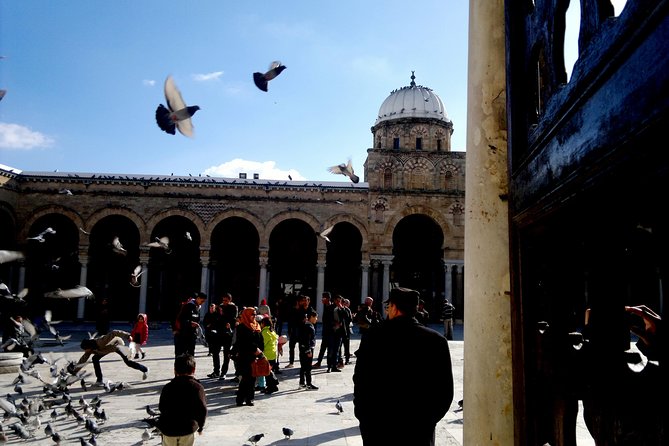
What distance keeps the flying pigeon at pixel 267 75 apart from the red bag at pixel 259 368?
13.2 ft

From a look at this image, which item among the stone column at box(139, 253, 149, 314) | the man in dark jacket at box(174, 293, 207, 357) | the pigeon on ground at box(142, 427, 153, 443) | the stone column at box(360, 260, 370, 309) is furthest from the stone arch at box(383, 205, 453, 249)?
the pigeon on ground at box(142, 427, 153, 443)

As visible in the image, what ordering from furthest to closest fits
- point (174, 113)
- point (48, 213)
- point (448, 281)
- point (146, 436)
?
point (448, 281)
point (48, 213)
point (174, 113)
point (146, 436)

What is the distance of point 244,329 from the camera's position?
6.82 m

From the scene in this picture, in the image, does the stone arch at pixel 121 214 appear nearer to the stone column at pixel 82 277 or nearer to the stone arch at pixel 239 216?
the stone column at pixel 82 277

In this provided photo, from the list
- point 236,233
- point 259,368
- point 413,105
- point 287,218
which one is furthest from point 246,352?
point 413,105

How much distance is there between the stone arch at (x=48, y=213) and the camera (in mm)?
19562

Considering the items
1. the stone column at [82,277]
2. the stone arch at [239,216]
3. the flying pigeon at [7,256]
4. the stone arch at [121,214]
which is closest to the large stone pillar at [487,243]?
the flying pigeon at [7,256]

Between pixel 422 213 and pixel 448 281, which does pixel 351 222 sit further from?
pixel 448 281

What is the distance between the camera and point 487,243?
76.8 inches

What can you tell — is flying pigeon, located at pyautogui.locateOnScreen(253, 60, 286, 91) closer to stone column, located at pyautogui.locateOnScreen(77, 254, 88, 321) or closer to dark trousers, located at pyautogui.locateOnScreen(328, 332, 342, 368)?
dark trousers, located at pyautogui.locateOnScreen(328, 332, 342, 368)

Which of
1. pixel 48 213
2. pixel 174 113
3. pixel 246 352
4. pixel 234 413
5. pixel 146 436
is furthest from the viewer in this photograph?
pixel 48 213

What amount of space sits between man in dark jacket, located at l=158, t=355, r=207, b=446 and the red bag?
11.0 feet

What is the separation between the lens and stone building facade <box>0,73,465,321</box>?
787 inches

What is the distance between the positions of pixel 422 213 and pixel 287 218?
19.7 ft
